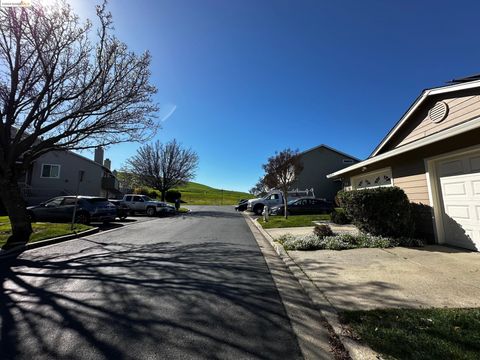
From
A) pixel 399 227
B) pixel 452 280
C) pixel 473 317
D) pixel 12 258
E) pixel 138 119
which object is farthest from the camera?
pixel 138 119

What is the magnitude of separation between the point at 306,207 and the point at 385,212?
43.6 feet

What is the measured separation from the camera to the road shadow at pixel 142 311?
2.90 meters

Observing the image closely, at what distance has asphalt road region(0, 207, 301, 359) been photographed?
2.90 metres

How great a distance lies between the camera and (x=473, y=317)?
3.31m

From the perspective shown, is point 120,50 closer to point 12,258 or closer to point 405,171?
point 12,258

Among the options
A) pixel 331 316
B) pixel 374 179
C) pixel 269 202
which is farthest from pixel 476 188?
pixel 269 202

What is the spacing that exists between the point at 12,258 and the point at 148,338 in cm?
649

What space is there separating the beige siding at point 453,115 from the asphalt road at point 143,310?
729cm

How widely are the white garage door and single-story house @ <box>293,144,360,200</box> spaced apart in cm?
2314

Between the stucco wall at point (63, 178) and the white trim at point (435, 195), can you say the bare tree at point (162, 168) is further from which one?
the white trim at point (435, 195)

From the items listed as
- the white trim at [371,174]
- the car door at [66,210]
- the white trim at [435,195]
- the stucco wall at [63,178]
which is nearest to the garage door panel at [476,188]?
the white trim at [435,195]

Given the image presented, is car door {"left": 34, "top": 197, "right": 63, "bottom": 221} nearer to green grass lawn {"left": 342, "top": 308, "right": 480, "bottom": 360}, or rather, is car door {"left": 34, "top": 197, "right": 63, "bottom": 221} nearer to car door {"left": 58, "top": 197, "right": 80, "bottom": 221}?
car door {"left": 58, "top": 197, "right": 80, "bottom": 221}

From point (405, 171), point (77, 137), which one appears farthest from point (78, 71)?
point (405, 171)

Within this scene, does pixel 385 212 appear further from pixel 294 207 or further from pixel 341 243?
pixel 294 207
